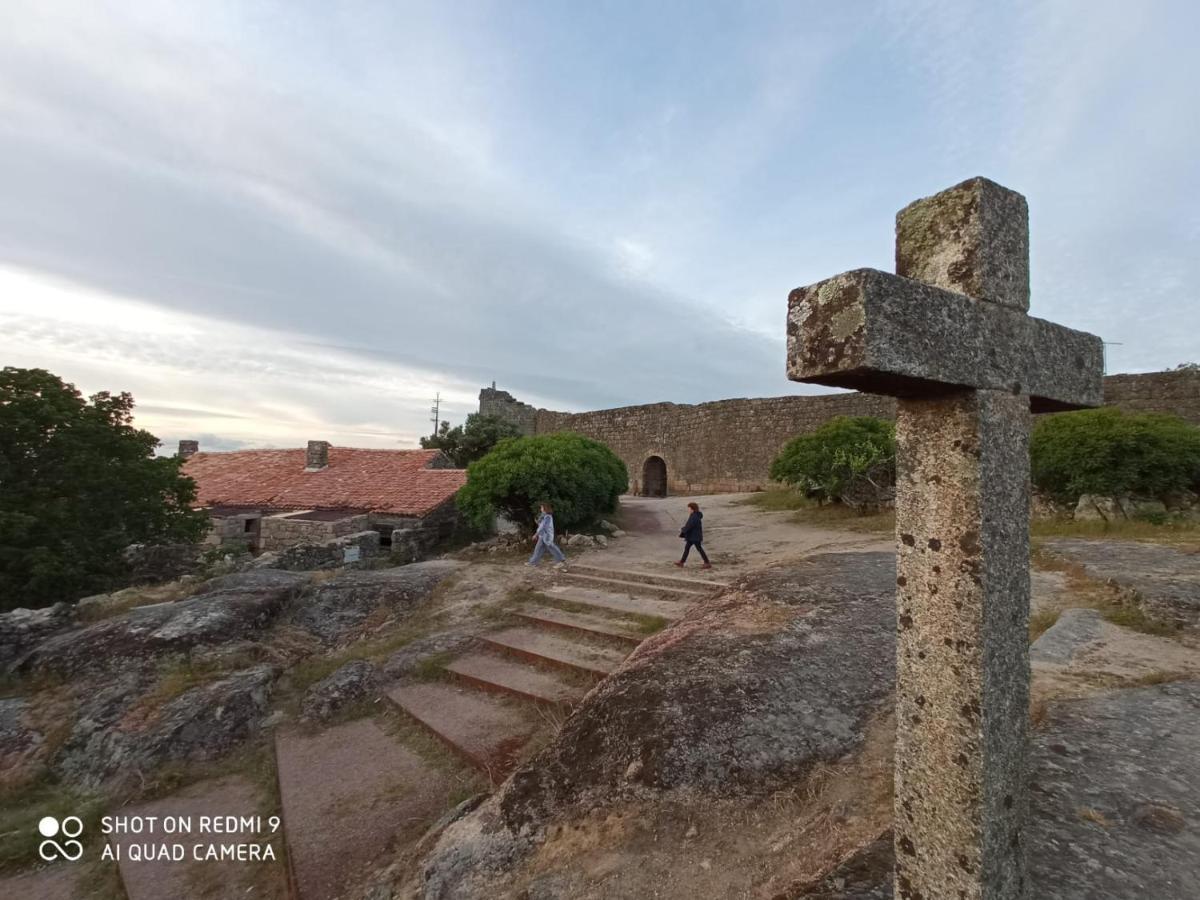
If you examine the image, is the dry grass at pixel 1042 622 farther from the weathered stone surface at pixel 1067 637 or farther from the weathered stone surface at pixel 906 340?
the weathered stone surface at pixel 906 340

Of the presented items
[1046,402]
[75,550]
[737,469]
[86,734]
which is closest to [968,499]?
[1046,402]

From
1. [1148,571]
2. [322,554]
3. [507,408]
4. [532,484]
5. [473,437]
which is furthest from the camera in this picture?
[507,408]

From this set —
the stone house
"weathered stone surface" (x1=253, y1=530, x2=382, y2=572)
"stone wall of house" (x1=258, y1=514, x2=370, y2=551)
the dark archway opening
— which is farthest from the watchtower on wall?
"weathered stone surface" (x1=253, y1=530, x2=382, y2=572)

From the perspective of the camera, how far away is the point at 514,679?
5.21 meters

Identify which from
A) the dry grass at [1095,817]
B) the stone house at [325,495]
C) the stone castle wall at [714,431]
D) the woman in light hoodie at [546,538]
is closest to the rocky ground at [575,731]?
the dry grass at [1095,817]

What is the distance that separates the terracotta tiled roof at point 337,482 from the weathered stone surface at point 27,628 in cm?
617

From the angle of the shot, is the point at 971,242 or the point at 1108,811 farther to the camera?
the point at 1108,811

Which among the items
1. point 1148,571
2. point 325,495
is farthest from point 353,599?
point 1148,571

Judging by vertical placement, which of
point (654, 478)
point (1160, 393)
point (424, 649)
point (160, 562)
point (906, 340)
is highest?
point (1160, 393)

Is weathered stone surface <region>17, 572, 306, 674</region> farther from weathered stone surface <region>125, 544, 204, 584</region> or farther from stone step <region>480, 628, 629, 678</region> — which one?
weathered stone surface <region>125, 544, 204, 584</region>

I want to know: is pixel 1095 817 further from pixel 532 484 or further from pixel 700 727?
pixel 532 484

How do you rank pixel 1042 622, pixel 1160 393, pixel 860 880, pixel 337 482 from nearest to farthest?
pixel 860 880
pixel 1042 622
pixel 1160 393
pixel 337 482

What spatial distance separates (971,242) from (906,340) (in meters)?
0.46

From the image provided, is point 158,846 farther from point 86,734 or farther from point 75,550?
point 75,550
